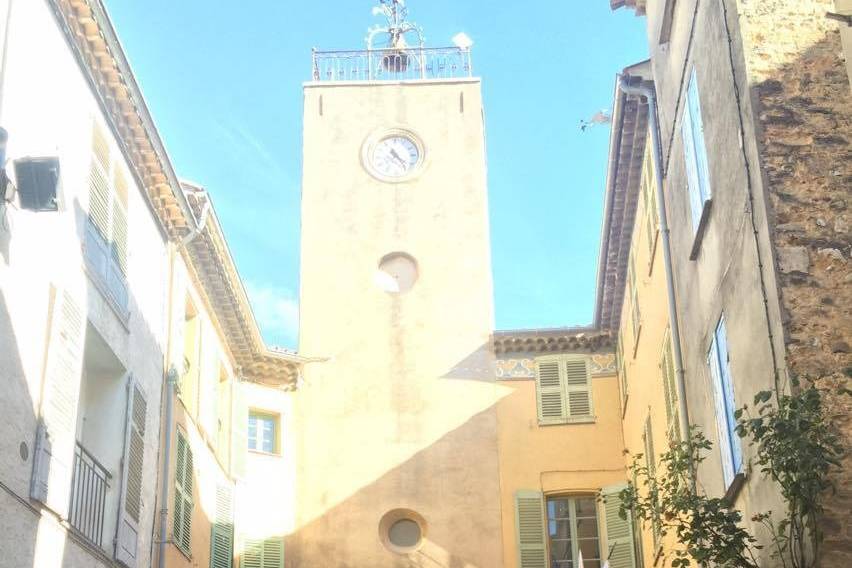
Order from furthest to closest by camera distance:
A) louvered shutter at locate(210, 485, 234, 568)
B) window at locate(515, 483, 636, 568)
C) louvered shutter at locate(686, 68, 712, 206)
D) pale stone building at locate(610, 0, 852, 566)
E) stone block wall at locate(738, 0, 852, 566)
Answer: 1. window at locate(515, 483, 636, 568)
2. louvered shutter at locate(210, 485, 234, 568)
3. louvered shutter at locate(686, 68, 712, 206)
4. pale stone building at locate(610, 0, 852, 566)
5. stone block wall at locate(738, 0, 852, 566)

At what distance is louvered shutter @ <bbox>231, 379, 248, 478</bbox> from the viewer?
22.7 meters

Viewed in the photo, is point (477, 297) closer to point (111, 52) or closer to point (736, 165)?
point (111, 52)

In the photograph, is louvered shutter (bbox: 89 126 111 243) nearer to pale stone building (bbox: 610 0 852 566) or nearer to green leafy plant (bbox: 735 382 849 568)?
pale stone building (bbox: 610 0 852 566)

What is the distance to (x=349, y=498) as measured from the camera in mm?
24375

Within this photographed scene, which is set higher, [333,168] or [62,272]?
[333,168]

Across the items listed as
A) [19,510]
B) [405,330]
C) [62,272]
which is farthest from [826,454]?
[405,330]

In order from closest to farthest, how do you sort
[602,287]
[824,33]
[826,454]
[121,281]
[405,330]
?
[826,454]
[824,33]
[121,281]
[602,287]
[405,330]

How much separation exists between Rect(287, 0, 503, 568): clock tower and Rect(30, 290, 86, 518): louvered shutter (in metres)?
10.9

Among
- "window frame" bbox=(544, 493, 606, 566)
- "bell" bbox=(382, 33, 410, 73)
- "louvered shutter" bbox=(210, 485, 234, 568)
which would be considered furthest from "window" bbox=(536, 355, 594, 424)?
"bell" bbox=(382, 33, 410, 73)

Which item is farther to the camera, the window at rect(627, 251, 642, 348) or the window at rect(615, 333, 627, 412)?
the window at rect(615, 333, 627, 412)

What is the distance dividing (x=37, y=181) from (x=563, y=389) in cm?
1510

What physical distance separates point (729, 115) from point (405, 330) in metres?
14.7

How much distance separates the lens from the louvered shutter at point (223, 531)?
21188 mm

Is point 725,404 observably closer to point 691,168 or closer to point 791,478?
point 691,168
